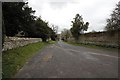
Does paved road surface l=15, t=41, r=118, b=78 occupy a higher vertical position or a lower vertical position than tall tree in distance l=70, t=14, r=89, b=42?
lower

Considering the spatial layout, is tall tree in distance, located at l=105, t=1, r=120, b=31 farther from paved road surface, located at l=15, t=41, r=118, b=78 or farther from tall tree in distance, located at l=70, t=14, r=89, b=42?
tall tree in distance, located at l=70, t=14, r=89, b=42

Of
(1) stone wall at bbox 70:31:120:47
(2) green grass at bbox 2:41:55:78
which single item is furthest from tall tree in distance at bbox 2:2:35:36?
(1) stone wall at bbox 70:31:120:47

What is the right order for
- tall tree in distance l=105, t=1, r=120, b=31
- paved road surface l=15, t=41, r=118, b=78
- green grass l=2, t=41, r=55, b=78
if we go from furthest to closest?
1. tall tree in distance l=105, t=1, r=120, b=31
2. green grass l=2, t=41, r=55, b=78
3. paved road surface l=15, t=41, r=118, b=78

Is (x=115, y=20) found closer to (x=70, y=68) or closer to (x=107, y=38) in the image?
(x=107, y=38)

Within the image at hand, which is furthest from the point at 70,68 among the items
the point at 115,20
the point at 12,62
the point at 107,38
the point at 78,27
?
the point at 78,27

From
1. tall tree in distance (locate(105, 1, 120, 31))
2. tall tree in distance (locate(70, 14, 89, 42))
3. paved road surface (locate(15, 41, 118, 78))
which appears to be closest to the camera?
paved road surface (locate(15, 41, 118, 78))

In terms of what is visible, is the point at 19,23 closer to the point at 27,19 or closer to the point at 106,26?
the point at 27,19

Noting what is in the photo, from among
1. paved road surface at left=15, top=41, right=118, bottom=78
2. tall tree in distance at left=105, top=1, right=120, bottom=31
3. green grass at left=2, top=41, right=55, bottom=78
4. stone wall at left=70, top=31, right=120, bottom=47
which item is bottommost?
paved road surface at left=15, top=41, right=118, bottom=78

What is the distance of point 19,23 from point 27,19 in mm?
3700

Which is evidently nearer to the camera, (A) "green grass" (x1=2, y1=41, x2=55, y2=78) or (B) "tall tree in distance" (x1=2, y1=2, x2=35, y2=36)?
(A) "green grass" (x1=2, y1=41, x2=55, y2=78)

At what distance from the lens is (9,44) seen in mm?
13477

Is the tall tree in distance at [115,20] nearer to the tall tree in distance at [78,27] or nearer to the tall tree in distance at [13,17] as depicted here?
the tall tree in distance at [13,17]

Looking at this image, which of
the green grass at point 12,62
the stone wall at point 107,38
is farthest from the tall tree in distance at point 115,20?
the green grass at point 12,62

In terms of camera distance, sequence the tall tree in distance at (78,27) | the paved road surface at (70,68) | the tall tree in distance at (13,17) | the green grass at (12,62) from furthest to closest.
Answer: the tall tree in distance at (78,27) < the tall tree in distance at (13,17) < the green grass at (12,62) < the paved road surface at (70,68)
